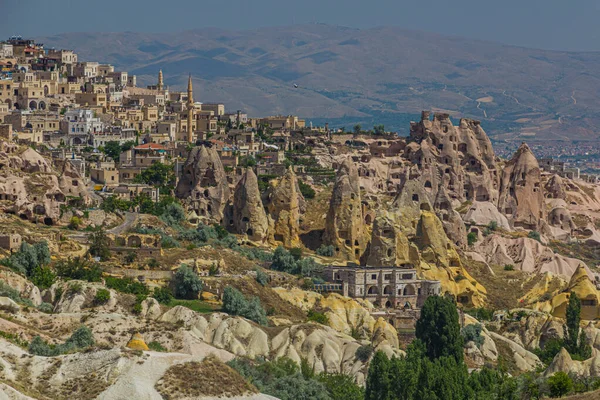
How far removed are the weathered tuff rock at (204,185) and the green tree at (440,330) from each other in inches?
903

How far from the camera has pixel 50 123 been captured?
122m

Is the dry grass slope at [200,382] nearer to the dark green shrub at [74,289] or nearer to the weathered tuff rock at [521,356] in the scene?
the dark green shrub at [74,289]

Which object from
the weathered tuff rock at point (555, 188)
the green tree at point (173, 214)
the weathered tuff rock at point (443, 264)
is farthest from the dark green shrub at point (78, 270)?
the weathered tuff rock at point (555, 188)

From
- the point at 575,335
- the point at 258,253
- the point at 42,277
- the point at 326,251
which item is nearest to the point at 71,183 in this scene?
the point at 258,253

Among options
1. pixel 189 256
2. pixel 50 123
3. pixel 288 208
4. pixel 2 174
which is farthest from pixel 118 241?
pixel 50 123

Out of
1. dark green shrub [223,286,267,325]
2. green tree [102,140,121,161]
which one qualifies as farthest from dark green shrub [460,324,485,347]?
green tree [102,140,121,161]

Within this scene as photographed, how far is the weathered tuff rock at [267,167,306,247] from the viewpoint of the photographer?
96750mm

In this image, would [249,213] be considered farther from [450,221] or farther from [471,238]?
[471,238]

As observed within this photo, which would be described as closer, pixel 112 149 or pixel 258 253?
pixel 258 253

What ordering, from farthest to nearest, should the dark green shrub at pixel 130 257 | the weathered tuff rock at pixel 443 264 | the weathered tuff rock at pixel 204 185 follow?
the weathered tuff rock at pixel 204 185 < the weathered tuff rock at pixel 443 264 < the dark green shrub at pixel 130 257

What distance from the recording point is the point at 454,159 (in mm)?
123812

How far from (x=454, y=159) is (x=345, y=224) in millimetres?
29021

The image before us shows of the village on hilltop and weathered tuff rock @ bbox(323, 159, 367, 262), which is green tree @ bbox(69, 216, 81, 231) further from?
weathered tuff rock @ bbox(323, 159, 367, 262)

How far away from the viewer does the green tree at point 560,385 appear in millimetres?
66750
